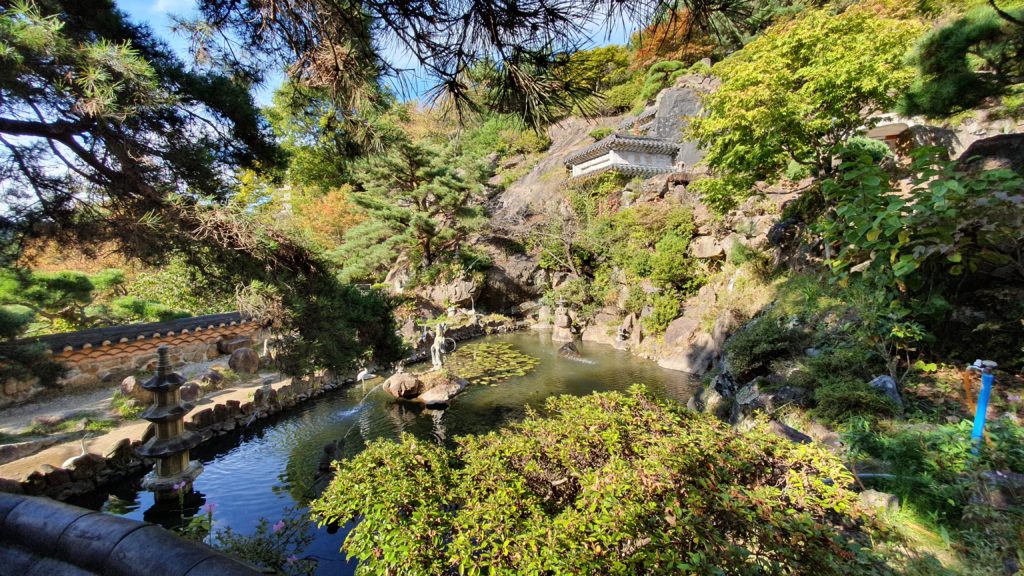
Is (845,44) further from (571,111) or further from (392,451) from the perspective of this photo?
(392,451)

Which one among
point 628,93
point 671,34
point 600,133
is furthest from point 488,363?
point 628,93

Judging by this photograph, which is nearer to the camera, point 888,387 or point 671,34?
point 671,34

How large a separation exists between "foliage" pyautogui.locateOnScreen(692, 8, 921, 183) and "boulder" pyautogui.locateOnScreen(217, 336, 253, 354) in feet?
43.6

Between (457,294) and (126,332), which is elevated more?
(126,332)

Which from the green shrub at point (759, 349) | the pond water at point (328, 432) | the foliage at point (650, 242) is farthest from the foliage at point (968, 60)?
the foliage at point (650, 242)

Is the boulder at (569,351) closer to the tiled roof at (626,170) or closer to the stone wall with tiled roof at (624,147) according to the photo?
the tiled roof at (626,170)

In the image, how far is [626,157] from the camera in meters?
20.0

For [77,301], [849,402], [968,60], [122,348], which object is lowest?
[849,402]

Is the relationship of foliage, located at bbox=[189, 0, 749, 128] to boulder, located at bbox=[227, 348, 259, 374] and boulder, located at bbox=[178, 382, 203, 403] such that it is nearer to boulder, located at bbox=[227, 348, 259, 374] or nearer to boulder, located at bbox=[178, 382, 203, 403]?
boulder, located at bbox=[178, 382, 203, 403]

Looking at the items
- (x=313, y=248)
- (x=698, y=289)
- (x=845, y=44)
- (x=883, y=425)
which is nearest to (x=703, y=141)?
(x=845, y=44)

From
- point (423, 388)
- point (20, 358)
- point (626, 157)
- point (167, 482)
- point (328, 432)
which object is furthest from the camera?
point (626, 157)

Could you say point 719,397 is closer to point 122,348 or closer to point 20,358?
point 20,358

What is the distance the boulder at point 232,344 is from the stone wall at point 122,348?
5cm

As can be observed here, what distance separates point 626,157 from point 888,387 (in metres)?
17.6
